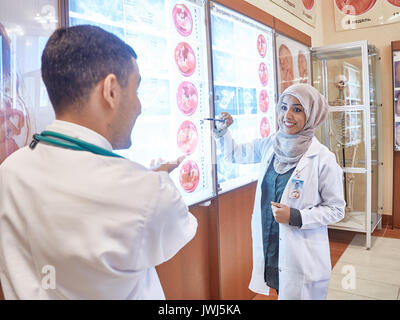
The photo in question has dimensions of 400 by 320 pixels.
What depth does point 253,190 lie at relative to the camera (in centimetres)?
273

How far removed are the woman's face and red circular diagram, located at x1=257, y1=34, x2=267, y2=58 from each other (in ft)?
3.49

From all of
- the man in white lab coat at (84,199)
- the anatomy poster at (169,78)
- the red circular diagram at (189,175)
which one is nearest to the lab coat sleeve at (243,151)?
the anatomy poster at (169,78)

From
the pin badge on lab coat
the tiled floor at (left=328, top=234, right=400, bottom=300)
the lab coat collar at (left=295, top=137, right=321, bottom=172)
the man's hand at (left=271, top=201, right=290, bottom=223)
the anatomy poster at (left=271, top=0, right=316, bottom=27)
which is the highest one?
the anatomy poster at (left=271, top=0, right=316, bottom=27)

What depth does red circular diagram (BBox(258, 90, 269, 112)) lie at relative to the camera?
2.74 metres

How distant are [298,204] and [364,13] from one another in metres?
3.83

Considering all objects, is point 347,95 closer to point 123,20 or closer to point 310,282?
point 310,282

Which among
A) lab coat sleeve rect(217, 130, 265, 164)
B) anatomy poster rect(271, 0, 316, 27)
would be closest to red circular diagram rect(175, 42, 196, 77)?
lab coat sleeve rect(217, 130, 265, 164)

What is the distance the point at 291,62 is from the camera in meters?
3.26

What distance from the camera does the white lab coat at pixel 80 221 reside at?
697mm

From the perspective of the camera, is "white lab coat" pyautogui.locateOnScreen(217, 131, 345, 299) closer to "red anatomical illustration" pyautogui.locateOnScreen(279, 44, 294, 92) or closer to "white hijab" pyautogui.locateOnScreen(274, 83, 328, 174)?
"white hijab" pyautogui.locateOnScreen(274, 83, 328, 174)

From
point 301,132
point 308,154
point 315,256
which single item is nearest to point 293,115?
point 301,132

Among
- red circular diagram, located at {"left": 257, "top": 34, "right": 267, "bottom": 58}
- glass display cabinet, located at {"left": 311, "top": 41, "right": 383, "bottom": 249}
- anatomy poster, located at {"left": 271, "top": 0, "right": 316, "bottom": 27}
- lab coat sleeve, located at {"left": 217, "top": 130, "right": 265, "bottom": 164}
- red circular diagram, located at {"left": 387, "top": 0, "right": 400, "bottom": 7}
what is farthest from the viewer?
red circular diagram, located at {"left": 387, "top": 0, "right": 400, "bottom": 7}
